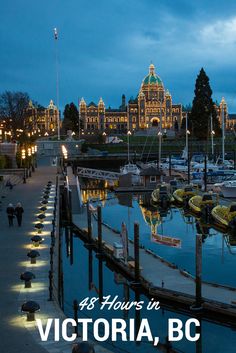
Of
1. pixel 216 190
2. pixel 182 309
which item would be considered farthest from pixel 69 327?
pixel 216 190

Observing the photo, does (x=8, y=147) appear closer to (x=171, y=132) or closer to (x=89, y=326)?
(x=89, y=326)

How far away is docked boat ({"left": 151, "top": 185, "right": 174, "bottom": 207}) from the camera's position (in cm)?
5388

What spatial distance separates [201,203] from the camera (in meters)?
45.1

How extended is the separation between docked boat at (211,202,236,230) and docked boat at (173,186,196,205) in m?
11.2

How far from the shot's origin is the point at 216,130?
398ft

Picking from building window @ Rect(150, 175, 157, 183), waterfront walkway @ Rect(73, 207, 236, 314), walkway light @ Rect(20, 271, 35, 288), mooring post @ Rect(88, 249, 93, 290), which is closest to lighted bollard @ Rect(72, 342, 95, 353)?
walkway light @ Rect(20, 271, 35, 288)

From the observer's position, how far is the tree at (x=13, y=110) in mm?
102750

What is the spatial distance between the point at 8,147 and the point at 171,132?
381 ft

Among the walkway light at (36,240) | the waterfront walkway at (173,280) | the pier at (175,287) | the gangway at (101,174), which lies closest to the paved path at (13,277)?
the walkway light at (36,240)

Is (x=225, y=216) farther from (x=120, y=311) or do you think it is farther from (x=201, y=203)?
(x=120, y=311)

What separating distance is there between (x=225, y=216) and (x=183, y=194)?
48.1 ft

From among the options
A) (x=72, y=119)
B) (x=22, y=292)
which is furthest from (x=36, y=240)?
(x=72, y=119)

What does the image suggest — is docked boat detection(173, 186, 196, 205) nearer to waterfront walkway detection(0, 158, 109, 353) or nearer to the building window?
the building window

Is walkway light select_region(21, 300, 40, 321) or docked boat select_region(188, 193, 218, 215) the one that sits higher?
walkway light select_region(21, 300, 40, 321)
